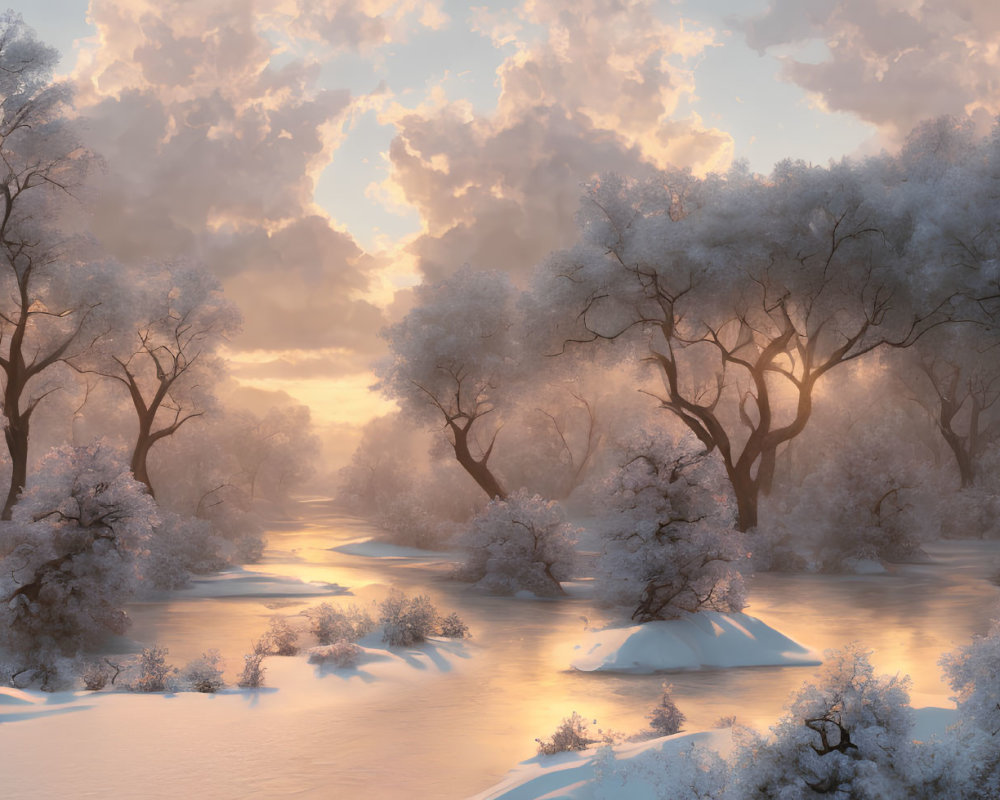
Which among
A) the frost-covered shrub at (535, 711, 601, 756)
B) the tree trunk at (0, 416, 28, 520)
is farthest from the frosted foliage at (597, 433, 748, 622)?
the tree trunk at (0, 416, 28, 520)

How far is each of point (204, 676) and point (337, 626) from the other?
4071 millimetres

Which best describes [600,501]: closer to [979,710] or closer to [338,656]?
[338,656]

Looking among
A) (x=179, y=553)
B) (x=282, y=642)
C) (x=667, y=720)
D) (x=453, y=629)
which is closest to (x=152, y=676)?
(x=282, y=642)

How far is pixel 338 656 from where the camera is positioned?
11.9 metres

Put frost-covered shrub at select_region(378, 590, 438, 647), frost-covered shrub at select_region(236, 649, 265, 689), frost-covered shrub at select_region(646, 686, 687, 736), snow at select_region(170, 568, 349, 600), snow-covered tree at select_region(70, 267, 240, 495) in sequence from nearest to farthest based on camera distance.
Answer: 1. frost-covered shrub at select_region(646, 686, 687, 736)
2. frost-covered shrub at select_region(236, 649, 265, 689)
3. frost-covered shrub at select_region(378, 590, 438, 647)
4. snow at select_region(170, 568, 349, 600)
5. snow-covered tree at select_region(70, 267, 240, 495)

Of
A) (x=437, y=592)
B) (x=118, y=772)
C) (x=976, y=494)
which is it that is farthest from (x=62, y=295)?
(x=976, y=494)

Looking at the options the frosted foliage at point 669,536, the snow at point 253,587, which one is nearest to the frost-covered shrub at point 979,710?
the frosted foliage at point 669,536

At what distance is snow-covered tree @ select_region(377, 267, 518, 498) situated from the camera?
2841 centimetres

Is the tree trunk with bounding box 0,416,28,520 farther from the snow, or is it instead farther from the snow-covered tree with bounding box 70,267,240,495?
the snow

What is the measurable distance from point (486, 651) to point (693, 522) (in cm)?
396

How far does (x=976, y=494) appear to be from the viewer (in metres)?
37.5

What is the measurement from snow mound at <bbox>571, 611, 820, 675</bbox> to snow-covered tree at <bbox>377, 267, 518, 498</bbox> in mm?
15161

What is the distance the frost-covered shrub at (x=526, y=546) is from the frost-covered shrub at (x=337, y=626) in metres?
7.63

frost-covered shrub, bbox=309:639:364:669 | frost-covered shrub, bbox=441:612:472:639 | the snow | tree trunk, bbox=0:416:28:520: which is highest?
tree trunk, bbox=0:416:28:520
